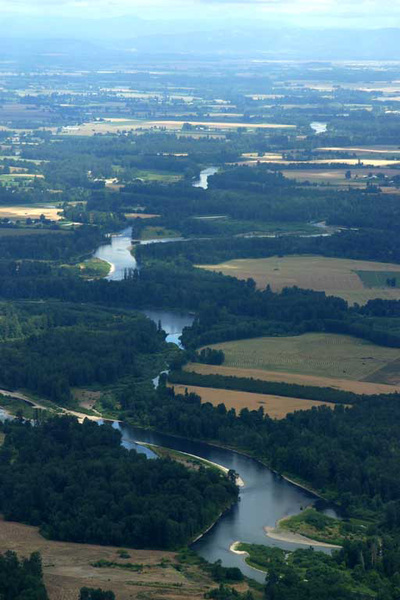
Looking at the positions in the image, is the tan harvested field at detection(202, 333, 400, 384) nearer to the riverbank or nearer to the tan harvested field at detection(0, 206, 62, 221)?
the riverbank

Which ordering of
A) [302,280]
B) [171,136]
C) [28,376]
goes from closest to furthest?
[28,376], [302,280], [171,136]

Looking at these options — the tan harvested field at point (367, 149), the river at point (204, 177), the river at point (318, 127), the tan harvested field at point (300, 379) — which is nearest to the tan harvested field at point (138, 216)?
the river at point (204, 177)

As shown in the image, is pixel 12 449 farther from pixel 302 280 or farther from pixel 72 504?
pixel 302 280

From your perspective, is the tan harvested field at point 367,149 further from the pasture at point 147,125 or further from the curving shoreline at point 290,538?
the curving shoreline at point 290,538

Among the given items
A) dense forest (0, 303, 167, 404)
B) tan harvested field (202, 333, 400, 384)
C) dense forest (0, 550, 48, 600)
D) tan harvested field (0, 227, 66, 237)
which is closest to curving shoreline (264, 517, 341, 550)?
dense forest (0, 550, 48, 600)

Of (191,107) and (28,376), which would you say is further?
(191,107)

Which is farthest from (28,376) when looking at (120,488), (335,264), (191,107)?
(191,107)
